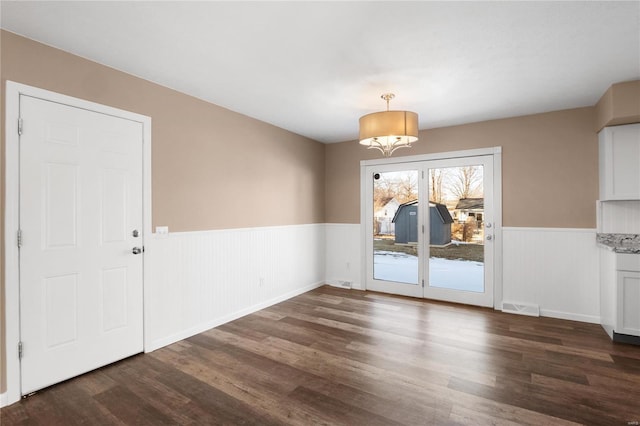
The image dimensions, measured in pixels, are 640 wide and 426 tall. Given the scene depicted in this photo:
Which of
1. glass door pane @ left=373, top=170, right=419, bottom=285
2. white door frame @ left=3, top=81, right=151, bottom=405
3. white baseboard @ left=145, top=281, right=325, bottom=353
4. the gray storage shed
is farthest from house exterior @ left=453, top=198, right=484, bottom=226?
white door frame @ left=3, top=81, right=151, bottom=405

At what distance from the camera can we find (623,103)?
3.17 m

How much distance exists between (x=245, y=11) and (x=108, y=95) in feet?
5.38

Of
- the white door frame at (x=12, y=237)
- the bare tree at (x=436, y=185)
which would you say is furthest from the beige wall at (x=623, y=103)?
the white door frame at (x=12, y=237)

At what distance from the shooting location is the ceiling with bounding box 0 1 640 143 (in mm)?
2055

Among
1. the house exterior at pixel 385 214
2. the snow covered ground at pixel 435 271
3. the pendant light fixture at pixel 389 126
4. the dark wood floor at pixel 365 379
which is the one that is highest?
the pendant light fixture at pixel 389 126

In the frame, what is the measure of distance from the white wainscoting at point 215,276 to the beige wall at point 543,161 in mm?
2969

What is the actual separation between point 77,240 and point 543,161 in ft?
17.5

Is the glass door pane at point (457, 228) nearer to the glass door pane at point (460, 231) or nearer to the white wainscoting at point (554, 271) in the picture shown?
the glass door pane at point (460, 231)

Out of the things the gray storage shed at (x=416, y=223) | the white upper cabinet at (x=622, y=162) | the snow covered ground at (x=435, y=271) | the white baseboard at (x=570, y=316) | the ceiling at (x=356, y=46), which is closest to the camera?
the ceiling at (x=356, y=46)

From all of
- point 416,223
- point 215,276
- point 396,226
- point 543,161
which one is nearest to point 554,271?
point 543,161

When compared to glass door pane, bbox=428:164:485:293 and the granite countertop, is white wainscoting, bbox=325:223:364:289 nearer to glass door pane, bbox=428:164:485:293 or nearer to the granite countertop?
glass door pane, bbox=428:164:485:293

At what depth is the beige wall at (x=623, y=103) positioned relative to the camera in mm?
3125

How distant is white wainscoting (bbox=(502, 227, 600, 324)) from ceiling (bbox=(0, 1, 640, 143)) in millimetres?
1716

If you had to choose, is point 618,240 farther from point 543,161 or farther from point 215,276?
point 215,276
